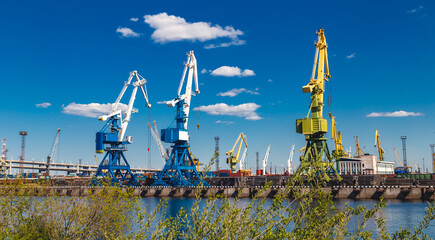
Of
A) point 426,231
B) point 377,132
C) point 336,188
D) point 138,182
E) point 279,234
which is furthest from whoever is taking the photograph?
point 377,132

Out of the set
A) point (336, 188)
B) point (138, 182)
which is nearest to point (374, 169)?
point (336, 188)

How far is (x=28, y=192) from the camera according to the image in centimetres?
2598

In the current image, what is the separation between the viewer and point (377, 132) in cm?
17800

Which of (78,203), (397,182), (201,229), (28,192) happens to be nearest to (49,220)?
(78,203)

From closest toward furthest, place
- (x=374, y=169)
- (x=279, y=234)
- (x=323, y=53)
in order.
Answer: (x=279, y=234) < (x=323, y=53) < (x=374, y=169)

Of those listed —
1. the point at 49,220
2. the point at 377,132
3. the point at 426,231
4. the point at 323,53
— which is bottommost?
the point at 426,231

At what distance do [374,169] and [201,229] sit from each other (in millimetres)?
123359

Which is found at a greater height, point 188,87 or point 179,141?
point 188,87

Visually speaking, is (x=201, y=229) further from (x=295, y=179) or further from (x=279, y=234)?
(x=295, y=179)

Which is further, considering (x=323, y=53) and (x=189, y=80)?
(x=189, y=80)

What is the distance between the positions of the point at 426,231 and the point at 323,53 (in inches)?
2311

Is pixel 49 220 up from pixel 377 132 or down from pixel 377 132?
down

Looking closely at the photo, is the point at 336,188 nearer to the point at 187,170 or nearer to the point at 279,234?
the point at 187,170

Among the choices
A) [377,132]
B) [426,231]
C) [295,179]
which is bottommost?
[426,231]
